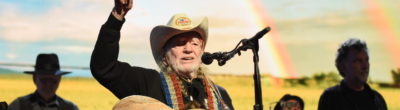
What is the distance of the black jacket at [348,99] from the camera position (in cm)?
575

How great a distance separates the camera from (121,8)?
150 inches


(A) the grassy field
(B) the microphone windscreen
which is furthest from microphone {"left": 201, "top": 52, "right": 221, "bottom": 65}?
(A) the grassy field

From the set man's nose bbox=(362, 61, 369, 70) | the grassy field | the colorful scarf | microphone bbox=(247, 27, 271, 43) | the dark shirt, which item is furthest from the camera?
the grassy field

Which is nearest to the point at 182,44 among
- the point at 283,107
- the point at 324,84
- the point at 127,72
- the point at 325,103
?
the point at 127,72

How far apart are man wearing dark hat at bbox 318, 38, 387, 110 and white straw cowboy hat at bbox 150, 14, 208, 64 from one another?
1837mm

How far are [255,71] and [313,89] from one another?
28.3 metres

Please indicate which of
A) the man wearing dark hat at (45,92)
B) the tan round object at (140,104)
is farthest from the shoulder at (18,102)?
the tan round object at (140,104)

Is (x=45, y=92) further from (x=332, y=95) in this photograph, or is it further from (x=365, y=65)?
(x=365, y=65)

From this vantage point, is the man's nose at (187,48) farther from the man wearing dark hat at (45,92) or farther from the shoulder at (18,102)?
the shoulder at (18,102)

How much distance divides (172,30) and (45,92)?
2.29 metres

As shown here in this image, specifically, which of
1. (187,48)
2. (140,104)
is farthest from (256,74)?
(140,104)

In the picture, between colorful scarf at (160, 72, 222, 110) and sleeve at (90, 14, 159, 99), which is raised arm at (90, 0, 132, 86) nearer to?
sleeve at (90, 14, 159, 99)

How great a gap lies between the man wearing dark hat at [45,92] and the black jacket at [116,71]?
6.67ft

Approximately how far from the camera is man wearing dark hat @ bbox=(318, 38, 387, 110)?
571 cm
